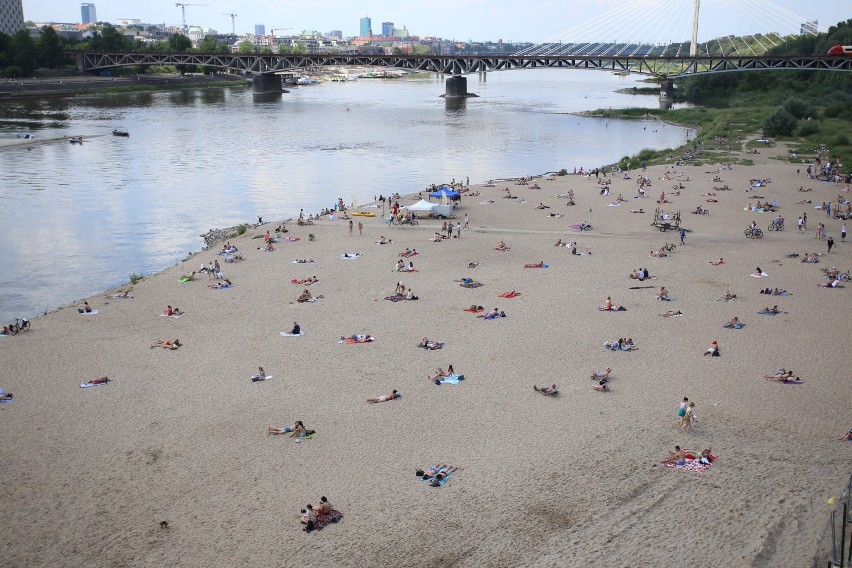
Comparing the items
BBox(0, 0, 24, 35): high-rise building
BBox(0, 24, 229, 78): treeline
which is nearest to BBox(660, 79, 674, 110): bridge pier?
BBox(0, 24, 229, 78): treeline

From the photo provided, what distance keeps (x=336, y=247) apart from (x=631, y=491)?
1769 centimetres

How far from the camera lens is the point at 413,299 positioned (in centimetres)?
2195

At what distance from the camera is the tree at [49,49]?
105m

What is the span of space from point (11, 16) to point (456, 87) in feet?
374

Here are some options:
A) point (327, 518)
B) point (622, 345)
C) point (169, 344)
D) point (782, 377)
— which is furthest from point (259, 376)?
point (782, 377)

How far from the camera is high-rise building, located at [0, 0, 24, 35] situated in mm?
167250

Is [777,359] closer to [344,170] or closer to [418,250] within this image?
[418,250]

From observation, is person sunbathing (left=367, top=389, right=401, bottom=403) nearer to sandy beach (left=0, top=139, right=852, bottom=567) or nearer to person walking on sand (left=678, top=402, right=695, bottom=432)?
sandy beach (left=0, top=139, right=852, bottom=567)

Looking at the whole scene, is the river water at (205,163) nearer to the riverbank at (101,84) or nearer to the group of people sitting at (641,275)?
the riverbank at (101,84)

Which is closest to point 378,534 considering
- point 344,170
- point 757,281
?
point 757,281

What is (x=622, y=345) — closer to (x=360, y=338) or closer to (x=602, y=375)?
(x=602, y=375)

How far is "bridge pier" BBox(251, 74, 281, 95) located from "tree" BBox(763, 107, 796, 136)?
70266mm

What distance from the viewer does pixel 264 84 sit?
357 ft

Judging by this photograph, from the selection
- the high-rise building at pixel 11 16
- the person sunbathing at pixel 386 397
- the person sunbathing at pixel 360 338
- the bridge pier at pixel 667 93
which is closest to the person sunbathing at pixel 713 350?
the person sunbathing at pixel 386 397
